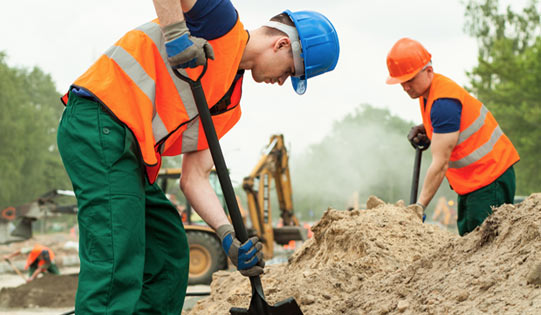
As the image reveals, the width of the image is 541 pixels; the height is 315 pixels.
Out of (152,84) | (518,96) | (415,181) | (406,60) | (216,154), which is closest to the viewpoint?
(152,84)

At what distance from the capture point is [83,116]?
2.30m

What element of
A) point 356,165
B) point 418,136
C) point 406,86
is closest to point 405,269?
point 406,86

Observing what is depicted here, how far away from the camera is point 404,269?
122 inches

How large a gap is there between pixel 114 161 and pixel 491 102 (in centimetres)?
2167

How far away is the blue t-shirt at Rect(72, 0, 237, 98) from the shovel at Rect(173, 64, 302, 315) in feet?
0.62

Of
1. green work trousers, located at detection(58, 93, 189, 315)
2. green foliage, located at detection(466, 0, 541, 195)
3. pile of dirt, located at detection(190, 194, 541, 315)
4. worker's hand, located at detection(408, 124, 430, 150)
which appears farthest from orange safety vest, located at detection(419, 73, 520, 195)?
green foliage, located at detection(466, 0, 541, 195)

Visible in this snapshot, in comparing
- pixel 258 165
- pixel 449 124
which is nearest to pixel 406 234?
pixel 449 124

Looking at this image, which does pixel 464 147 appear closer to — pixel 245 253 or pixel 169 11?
pixel 245 253

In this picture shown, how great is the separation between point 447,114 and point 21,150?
28.5m

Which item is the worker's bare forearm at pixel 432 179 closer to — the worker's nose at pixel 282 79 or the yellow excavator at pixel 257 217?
the worker's nose at pixel 282 79

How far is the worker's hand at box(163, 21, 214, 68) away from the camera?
7.43 feet

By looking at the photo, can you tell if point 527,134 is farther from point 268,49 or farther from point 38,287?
point 268,49

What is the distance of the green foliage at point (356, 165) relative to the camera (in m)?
46.7

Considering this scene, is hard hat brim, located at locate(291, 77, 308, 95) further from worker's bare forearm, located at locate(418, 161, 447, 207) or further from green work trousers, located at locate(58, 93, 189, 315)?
worker's bare forearm, located at locate(418, 161, 447, 207)
